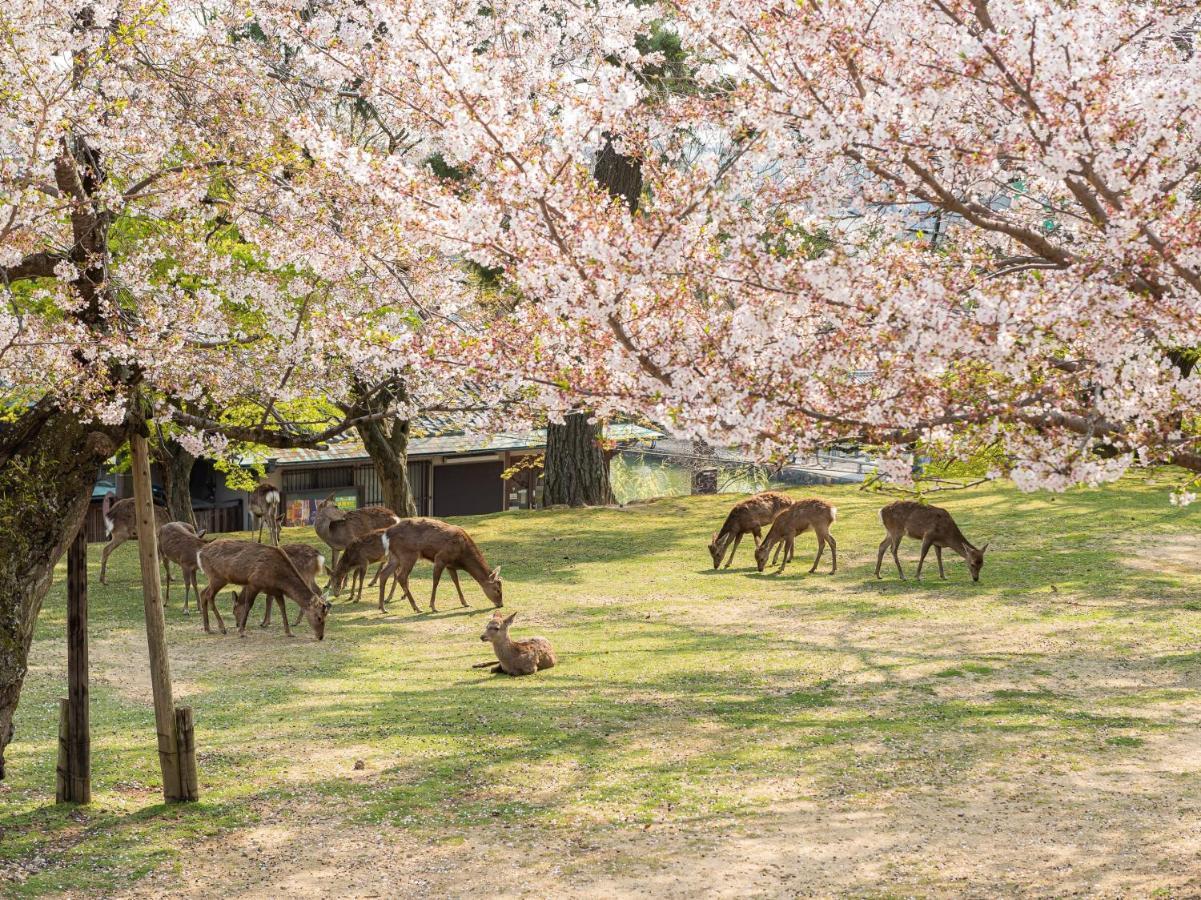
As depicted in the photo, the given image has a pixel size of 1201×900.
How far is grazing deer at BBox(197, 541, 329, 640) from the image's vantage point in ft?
48.3

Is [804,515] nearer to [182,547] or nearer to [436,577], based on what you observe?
[436,577]

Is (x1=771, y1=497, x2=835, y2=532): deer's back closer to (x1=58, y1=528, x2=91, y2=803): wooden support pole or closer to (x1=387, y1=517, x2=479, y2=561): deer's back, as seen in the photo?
(x1=387, y1=517, x2=479, y2=561): deer's back

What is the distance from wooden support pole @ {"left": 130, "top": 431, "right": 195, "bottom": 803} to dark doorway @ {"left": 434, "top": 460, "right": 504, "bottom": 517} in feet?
84.1

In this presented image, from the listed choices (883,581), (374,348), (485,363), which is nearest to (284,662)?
(374,348)

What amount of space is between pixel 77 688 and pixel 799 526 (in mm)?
12229

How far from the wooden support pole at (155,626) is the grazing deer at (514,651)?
4.45 meters

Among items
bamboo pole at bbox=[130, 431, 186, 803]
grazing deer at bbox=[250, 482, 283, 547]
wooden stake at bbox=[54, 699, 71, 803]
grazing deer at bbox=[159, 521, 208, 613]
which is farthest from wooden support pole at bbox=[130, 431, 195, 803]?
grazing deer at bbox=[250, 482, 283, 547]

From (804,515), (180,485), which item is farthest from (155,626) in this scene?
(180,485)

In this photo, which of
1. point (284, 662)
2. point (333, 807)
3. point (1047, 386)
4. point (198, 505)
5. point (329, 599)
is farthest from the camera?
point (198, 505)

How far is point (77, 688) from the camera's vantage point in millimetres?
8477

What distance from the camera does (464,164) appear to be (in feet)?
24.1

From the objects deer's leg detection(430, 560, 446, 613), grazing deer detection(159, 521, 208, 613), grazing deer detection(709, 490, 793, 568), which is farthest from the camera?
grazing deer detection(709, 490, 793, 568)

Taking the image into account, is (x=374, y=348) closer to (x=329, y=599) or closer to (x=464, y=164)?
(x=464, y=164)

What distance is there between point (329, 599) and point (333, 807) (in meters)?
9.30
